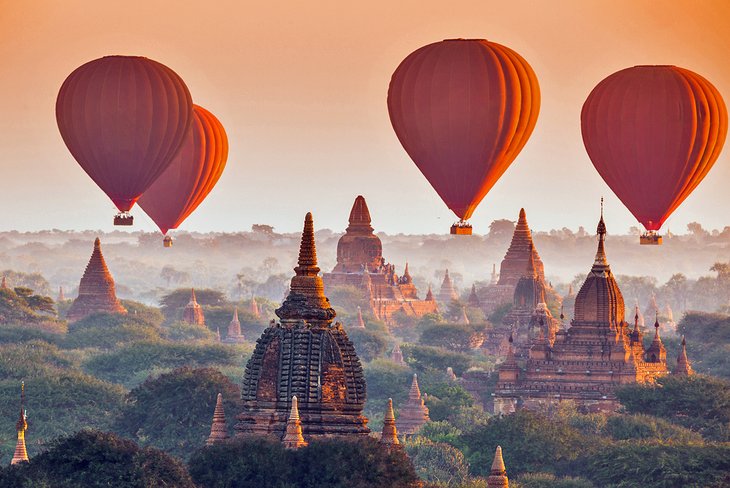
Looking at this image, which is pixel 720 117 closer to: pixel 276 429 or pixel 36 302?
pixel 276 429

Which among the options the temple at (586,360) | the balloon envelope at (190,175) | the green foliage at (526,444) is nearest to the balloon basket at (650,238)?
the green foliage at (526,444)

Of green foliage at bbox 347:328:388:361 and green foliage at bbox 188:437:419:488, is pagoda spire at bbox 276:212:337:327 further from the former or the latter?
green foliage at bbox 347:328:388:361

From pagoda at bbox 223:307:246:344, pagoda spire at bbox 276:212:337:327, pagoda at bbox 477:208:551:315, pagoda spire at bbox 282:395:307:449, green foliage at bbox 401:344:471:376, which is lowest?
pagoda spire at bbox 282:395:307:449

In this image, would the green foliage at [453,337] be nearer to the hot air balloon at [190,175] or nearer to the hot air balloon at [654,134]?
the hot air balloon at [190,175]

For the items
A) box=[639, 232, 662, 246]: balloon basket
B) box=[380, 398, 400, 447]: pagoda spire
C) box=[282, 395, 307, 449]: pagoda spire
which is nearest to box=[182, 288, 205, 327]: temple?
box=[639, 232, 662, 246]: balloon basket

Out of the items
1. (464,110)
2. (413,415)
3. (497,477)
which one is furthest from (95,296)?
(497,477)

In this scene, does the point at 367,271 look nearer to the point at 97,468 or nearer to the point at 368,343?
the point at 368,343

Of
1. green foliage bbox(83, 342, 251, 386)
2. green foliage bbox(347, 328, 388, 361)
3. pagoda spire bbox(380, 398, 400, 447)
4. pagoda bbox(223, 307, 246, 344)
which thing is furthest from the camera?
pagoda bbox(223, 307, 246, 344)
